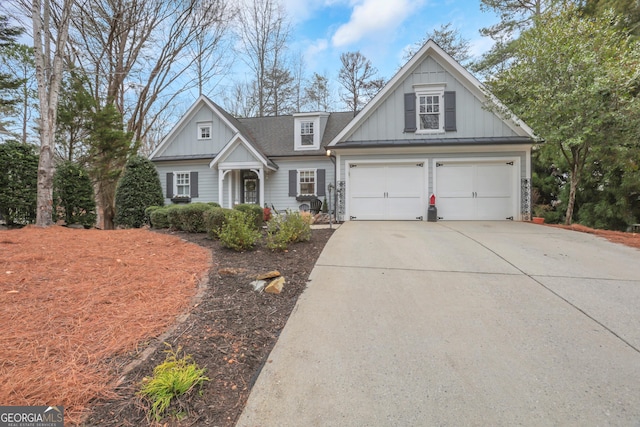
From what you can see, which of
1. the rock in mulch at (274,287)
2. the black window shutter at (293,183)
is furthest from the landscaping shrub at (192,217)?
the black window shutter at (293,183)

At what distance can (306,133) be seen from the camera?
1291 centimetres

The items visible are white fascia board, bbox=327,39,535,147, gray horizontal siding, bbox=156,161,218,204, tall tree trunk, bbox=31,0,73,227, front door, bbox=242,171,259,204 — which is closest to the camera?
tall tree trunk, bbox=31,0,73,227

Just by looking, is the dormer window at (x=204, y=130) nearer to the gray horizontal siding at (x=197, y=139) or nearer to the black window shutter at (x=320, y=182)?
the gray horizontal siding at (x=197, y=139)

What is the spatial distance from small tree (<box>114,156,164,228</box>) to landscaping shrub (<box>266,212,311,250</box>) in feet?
20.7

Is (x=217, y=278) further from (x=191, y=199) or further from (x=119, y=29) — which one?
(x=119, y=29)

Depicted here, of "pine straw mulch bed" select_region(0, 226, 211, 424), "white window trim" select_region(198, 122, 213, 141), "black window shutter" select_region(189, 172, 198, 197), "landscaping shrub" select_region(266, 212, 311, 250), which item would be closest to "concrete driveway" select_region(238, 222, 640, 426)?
"landscaping shrub" select_region(266, 212, 311, 250)

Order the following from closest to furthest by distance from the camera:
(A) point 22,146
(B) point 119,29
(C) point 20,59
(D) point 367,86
→ 1. (A) point 22,146
2. (C) point 20,59
3. (B) point 119,29
4. (D) point 367,86

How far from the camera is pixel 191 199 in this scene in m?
13.1

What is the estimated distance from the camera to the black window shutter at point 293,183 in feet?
40.9

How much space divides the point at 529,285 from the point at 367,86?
18023mm

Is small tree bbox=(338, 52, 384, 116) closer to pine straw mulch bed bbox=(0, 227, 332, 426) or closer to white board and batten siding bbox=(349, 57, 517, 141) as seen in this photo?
white board and batten siding bbox=(349, 57, 517, 141)

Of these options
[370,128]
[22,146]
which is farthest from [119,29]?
[370,128]

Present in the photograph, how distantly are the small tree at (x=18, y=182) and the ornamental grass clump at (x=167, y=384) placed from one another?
28.8 ft

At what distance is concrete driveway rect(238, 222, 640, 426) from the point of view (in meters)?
1.73
